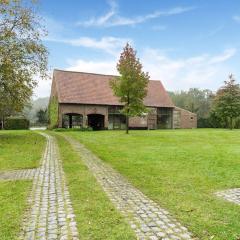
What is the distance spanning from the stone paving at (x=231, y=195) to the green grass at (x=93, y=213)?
3.21 m

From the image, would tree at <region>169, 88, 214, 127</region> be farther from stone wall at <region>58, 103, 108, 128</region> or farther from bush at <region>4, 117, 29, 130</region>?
bush at <region>4, 117, 29, 130</region>

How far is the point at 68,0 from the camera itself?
56.0 ft

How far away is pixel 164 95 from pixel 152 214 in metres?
49.8

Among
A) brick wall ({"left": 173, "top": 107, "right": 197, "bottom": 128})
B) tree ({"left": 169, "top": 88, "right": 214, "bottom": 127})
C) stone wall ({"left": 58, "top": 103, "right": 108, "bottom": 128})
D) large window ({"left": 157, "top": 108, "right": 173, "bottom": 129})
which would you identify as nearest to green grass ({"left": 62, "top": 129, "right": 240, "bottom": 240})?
stone wall ({"left": 58, "top": 103, "right": 108, "bottom": 128})

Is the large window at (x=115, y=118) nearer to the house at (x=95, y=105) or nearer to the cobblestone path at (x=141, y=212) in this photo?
the house at (x=95, y=105)

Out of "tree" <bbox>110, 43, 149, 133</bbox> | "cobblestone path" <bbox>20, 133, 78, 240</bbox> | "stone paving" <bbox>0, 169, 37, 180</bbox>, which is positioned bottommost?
"cobblestone path" <bbox>20, 133, 78, 240</bbox>

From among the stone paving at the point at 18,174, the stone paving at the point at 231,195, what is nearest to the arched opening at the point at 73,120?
the stone paving at the point at 18,174

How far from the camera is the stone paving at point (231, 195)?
8.69m

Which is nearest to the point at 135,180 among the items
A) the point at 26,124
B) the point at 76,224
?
the point at 76,224

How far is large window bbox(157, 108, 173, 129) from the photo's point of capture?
180ft

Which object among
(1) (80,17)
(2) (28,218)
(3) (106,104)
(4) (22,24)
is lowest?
(2) (28,218)

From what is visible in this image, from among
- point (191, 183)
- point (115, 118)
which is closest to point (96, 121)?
point (115, 118)

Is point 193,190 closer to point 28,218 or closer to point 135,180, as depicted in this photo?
point 135,180

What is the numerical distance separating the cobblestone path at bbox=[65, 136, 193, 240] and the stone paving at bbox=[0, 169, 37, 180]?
7.93ft
